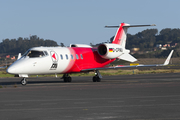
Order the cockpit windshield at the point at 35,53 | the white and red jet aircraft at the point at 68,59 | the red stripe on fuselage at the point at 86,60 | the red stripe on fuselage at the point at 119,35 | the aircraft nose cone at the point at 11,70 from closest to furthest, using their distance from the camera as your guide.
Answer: the aircraft nose cone at the point at 11,70 < the white and red jet aircraft at the point at 68,59 < the cockpit windshield at the point at 35,53 < the red stripe on fuselage at the point at 86,60 < the red stripe on fuselage at the point at 119,35

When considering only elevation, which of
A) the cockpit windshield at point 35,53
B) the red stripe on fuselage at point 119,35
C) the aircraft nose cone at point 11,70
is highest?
the red stripe on fuselage at point 119,35

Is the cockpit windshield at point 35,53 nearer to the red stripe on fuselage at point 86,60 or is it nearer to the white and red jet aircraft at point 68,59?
the white and red jet aircraft at point 68,59

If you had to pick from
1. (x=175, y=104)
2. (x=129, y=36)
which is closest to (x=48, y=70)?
(x=175, y=104)

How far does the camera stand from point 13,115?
10.8 metres

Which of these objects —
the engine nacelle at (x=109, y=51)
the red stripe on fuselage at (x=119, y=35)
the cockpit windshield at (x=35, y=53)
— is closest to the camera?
the cockpit windshield at (x=35, y=53)

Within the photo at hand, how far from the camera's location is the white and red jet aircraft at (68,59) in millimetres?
25797

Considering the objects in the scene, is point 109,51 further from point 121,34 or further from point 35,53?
point 35,53

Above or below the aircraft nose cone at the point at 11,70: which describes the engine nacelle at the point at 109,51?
above

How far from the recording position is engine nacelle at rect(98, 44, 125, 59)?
31747 millimetres

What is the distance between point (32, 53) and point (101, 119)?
17.9 m

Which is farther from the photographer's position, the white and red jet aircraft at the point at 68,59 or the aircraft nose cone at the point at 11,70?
the white and red jet aircraft at the point at 68,59

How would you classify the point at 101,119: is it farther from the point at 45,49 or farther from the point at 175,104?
the point at 45,49

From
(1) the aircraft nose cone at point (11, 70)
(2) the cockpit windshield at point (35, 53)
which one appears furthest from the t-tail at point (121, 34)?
(1) the aircraft nose cone at point (11, 70)

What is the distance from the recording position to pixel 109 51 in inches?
1251
